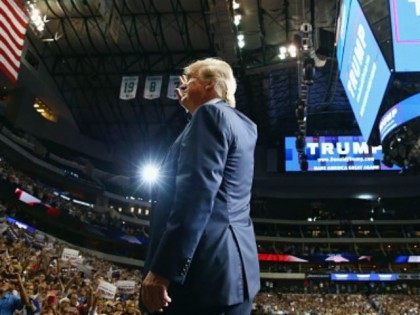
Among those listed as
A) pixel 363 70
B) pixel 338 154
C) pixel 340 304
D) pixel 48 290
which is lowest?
pixel 48 290

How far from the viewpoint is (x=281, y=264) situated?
4006 centimetres

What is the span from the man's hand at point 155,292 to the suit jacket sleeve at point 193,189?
1.3 inches

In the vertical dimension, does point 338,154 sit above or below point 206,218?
above

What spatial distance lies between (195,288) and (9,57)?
27.3ft

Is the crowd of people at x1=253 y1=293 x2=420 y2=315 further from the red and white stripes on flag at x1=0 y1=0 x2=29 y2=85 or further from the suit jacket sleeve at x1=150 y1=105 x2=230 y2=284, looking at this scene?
the suit jacket sleeve at x1=150 y1=105 x2=230 y2=284

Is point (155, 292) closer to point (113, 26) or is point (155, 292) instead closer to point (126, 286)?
point (126, 286)

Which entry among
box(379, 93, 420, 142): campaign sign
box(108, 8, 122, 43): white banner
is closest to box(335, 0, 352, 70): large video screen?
box(379, 93, 420, 142): campaign sign

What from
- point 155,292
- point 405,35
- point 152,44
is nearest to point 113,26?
point 152,44

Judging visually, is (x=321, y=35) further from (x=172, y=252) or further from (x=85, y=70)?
(x=85, y=70)

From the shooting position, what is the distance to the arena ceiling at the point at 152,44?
1980 centimetres

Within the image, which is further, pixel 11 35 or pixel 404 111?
pixel 11 35

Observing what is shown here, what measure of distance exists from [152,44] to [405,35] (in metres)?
19.2

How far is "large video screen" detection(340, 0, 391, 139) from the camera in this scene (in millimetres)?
6945

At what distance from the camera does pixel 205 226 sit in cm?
173
